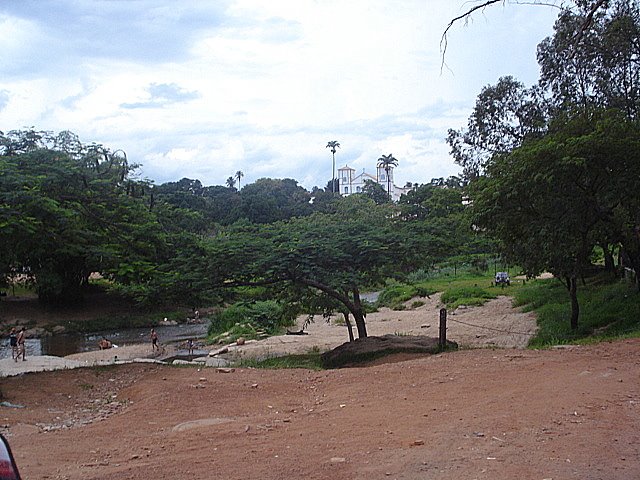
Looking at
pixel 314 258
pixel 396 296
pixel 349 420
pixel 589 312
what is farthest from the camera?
pixel 396 296

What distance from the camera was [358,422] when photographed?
8305 mm

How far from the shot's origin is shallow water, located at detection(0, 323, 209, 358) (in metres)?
32.1

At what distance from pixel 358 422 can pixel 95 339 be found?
2992cm

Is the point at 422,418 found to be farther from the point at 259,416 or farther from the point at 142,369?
the point at 142,369

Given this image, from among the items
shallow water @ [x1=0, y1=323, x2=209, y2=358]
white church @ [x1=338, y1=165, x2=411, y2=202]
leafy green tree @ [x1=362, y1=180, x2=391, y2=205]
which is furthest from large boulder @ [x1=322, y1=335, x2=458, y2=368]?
white church @ [x1=338, y1=165, x2=411, y2=202]

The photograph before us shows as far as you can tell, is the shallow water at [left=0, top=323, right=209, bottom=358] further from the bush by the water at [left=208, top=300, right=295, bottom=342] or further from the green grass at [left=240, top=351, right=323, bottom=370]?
the green grass at [left=240, top=351, right=323, bottom=370]

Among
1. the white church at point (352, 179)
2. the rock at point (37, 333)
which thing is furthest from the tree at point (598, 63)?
the white church at point (352, 179)

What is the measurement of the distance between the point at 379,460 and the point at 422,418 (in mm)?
2021

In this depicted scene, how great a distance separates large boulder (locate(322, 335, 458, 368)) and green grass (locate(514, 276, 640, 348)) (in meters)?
2.79

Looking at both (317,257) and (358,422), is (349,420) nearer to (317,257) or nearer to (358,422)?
(358,422)

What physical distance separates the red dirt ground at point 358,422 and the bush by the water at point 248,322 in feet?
62.3

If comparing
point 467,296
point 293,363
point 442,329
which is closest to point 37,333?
point 293,363

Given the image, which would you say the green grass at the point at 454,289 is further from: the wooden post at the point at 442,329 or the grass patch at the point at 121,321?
the wooden post at the point at 442,329

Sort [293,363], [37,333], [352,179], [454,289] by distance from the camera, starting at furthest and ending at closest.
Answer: [352,179]
[454,289]
[37,333]
[293,363]
